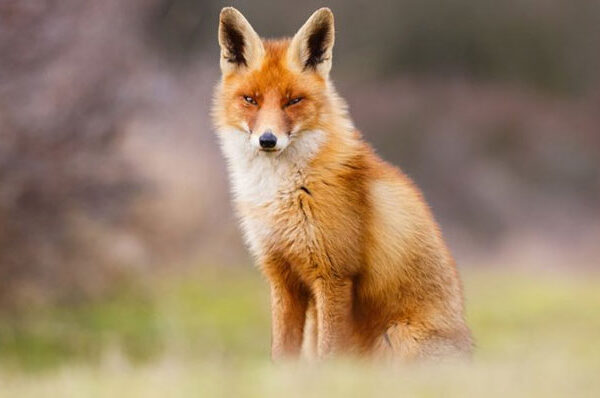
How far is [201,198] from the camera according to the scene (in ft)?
50.1

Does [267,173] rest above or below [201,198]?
above

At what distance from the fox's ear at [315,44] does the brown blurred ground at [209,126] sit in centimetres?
464

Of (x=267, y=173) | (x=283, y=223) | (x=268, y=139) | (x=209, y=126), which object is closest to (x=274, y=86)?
(x=268, y=139)

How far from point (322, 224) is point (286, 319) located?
650 mm

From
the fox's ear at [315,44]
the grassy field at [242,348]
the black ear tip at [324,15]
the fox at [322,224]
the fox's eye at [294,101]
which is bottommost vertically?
the grassy field at [242,348]

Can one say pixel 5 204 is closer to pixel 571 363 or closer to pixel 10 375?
pixel 10 375

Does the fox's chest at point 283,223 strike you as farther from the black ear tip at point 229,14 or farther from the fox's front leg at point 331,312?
the black ear tip at point 229,14

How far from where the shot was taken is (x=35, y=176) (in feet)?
37.1

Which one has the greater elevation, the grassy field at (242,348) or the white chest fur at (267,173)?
the white chest fur at (267,173)

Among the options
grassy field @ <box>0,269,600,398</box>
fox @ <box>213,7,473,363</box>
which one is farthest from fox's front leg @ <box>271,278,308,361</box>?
grassy field @ <box>0,269,600,398</box>

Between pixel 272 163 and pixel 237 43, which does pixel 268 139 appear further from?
pixel 237 43

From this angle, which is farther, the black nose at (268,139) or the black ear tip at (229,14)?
the black ear tip at (229,14)

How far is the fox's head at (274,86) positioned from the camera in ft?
21.4

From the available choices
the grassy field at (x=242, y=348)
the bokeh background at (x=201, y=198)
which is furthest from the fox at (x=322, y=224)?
the bokeh background at (x=201, y=198)
